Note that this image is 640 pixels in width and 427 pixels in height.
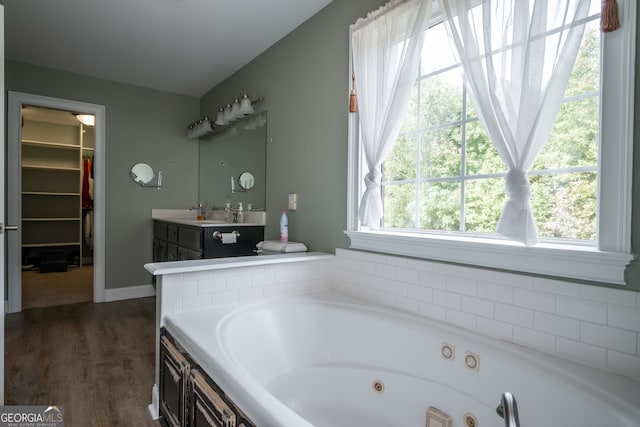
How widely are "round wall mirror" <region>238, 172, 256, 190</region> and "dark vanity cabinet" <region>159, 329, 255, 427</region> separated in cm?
184

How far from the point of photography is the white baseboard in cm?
401

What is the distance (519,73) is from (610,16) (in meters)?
0.30

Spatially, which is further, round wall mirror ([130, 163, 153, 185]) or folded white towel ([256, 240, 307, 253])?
round wall mirror ([130, 163, 153, 185])

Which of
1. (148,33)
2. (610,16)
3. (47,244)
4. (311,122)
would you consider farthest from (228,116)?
(47,244)

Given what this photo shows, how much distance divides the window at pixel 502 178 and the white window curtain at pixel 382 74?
17 cm

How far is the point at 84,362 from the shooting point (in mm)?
2467

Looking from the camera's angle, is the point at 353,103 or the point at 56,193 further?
the point at 56,193

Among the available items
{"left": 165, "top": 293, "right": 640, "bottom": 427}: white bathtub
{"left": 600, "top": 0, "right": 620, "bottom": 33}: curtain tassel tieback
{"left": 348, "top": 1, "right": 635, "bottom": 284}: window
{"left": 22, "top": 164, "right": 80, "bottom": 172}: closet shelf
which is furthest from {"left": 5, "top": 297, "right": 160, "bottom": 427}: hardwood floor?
{"left": 22, "top": 164, "right": 80, "bottom": 172}: closet shelf

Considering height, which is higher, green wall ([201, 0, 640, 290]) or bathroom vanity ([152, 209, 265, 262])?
green wall ([201, 0, 640, 290])

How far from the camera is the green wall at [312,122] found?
2.35 m

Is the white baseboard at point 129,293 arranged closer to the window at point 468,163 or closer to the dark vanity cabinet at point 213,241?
the dark vanity cabinet at point 213,241

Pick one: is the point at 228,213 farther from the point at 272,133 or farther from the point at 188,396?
the point at 188,396

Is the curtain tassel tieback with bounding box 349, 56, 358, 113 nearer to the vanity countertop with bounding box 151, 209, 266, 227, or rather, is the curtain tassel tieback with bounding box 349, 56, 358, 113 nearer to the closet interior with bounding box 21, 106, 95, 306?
the vanity countertop with bounding box 151, 209, 266, 227

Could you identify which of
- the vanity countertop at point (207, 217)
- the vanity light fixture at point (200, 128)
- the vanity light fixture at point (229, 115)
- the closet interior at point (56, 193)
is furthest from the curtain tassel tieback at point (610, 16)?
the closet interior at point (56, 193)
